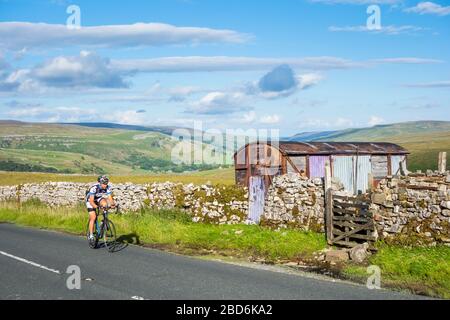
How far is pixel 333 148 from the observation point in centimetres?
3044

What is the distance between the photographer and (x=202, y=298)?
9.24 meters

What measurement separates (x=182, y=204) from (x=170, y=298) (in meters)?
12.7

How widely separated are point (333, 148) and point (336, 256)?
17.6 metres

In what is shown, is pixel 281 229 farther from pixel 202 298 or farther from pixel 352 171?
pixel 352 171

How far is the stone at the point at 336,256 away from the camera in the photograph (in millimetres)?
13430

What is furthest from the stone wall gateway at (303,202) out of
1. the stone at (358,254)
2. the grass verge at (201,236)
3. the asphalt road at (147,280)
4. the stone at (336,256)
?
the asphalt road at (147,280)

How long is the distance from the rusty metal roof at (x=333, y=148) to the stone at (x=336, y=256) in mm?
13789

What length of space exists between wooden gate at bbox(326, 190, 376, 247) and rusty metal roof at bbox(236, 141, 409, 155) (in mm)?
11200

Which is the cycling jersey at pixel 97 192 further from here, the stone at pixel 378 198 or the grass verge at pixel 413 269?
the stone at pixel 378 198

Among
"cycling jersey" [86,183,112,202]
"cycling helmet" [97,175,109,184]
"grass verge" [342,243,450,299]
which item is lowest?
"grass verge" [342,243,450,299]

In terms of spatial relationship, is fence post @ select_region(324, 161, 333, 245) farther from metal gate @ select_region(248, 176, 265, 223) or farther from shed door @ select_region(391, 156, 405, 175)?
shed door @ select_region(391, 156, 405, 175)

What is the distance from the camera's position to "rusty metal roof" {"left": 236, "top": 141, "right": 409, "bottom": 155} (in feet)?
91.9

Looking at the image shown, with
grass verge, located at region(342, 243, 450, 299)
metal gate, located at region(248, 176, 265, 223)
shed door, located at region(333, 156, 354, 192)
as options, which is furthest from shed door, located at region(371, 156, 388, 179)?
grass verge, located at region(342, 243, 450, 299)
